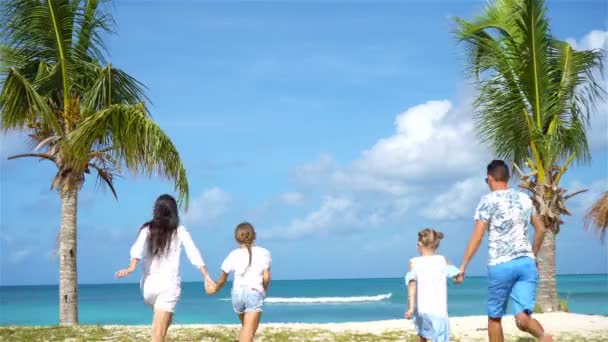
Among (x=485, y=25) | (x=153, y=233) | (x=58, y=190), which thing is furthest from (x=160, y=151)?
(x=485, y=25)

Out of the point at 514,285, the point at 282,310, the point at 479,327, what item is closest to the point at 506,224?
the point at 514,285

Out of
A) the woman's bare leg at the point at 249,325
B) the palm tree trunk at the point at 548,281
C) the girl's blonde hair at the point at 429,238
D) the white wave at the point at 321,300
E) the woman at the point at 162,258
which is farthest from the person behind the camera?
the white wave at the point at 321,300

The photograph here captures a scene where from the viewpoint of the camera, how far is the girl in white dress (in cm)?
861

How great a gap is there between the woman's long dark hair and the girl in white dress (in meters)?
2.57

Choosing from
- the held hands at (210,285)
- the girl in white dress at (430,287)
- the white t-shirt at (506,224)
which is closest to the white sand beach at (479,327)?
the girl in white dress at (430,287)

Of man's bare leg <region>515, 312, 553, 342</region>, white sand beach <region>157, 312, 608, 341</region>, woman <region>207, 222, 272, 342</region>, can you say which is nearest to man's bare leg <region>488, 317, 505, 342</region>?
man's bare leg <region>515, 312, 553, 342</region>

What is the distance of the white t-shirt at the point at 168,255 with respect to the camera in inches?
333

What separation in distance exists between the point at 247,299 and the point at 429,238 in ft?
7.54

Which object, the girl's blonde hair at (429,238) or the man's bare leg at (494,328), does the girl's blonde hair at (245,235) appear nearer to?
the girl's blonde hair at (429,238)

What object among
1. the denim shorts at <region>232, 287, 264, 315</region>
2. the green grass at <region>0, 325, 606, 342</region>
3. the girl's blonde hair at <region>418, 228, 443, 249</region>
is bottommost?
the green grass at <region>0, 325, 606, 342</region>

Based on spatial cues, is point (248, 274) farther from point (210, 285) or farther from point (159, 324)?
point (159, 324)

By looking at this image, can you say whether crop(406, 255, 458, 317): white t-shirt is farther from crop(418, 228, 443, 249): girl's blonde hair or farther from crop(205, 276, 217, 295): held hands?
crop(205, 276, 217, 295): held hands

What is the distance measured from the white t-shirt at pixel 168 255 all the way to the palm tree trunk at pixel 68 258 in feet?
27.3

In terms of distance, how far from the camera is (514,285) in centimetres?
827
